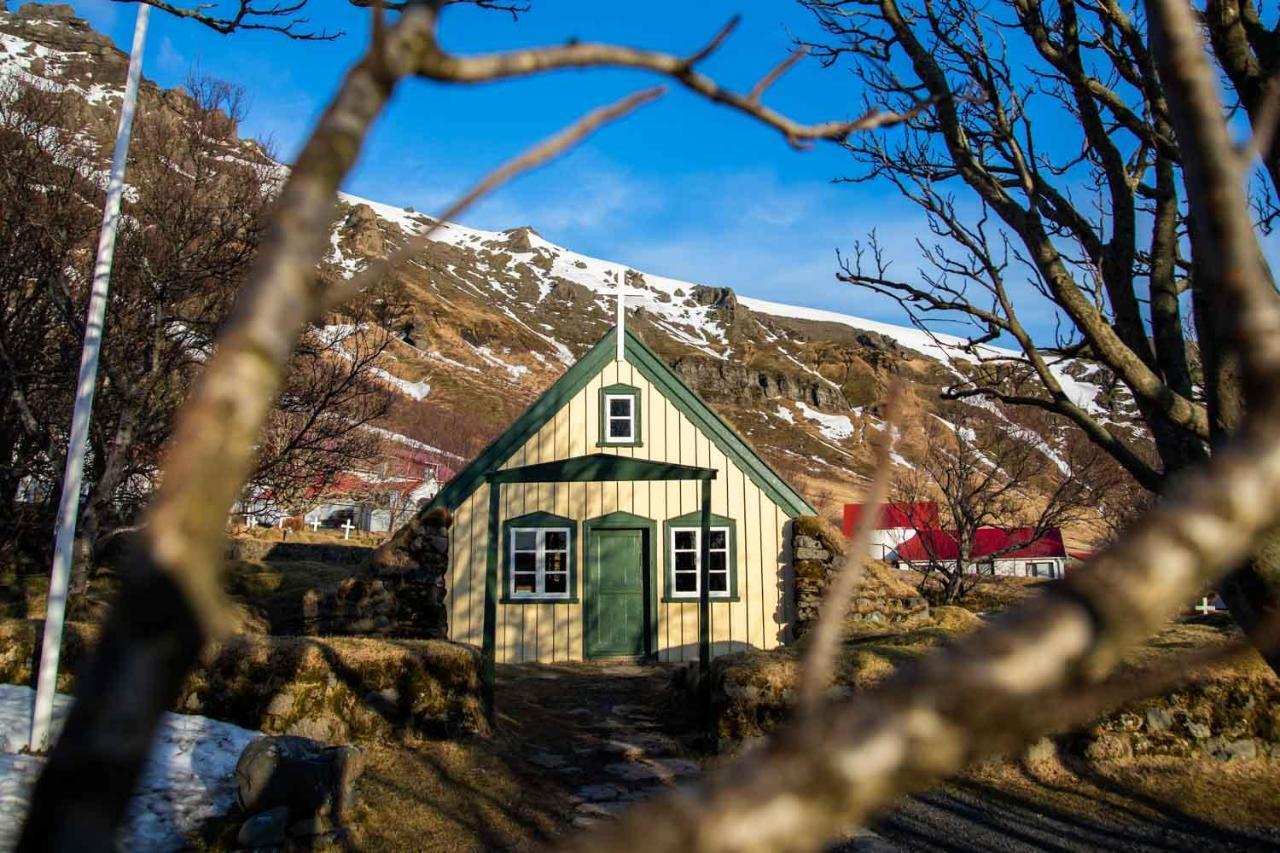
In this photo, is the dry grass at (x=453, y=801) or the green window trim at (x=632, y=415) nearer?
the dry grass at (x=453, y=801)

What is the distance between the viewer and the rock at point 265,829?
16.8 feet

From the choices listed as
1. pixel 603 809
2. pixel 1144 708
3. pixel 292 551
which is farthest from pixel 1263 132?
pixel 292 551

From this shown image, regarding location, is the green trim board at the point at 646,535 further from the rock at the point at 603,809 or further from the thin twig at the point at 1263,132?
the thin twig at the point at 1263,132

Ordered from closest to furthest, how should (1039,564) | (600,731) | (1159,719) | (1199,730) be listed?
(1199,730), (1159,719), (600,731), (1039,564)

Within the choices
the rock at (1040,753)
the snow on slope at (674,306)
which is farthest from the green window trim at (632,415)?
the snow on slope at (674,306)

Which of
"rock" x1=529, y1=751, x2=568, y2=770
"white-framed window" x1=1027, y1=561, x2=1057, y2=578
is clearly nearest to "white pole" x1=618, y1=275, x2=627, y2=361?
"rock" x1=529, y1=751, x2=568, y2=770

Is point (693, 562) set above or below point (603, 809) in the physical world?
above

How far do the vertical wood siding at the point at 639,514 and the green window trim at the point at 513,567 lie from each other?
0.27 ft

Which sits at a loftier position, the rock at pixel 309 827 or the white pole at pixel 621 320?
the white pole at pixel 621 320

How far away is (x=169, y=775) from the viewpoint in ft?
19.3

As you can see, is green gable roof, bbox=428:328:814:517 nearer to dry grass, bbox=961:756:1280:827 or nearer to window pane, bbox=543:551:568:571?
window pane, bbox=543:551:568:571

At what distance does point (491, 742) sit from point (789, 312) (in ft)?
612

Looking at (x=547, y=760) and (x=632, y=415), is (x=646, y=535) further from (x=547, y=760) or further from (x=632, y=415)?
(x=547, y=760)

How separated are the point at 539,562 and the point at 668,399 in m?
3.38
